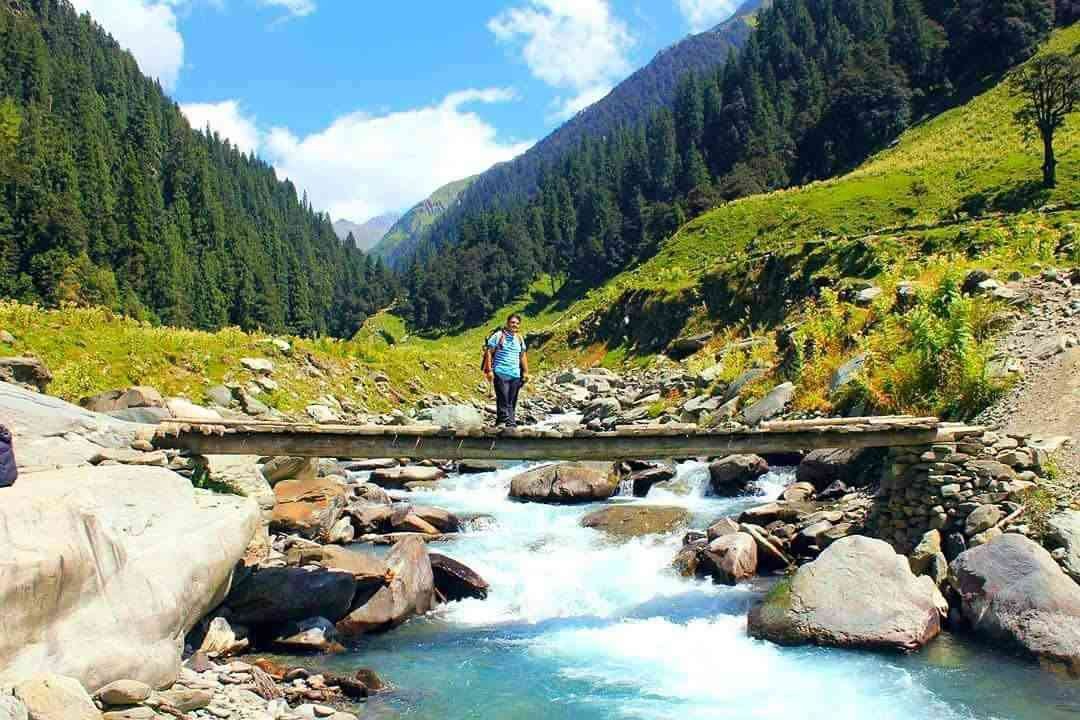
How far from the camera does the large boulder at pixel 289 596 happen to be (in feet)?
44.4

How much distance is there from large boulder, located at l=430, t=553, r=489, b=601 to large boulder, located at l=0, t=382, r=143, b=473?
21.4ft

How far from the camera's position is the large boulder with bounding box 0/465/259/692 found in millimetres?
8555

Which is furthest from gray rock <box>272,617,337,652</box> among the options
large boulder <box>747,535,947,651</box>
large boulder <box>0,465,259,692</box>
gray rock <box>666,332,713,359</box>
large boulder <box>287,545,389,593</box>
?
gray rock <box>666,332,713,359</box>

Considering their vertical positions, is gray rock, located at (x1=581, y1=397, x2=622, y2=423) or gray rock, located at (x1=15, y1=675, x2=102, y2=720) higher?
gray rock, located at (x1=581, y1=397, x2=622, y2=423)

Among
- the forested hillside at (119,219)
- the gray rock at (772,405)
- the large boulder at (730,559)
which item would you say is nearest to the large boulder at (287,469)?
the large boulder at (730,559)

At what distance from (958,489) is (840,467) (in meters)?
5.06

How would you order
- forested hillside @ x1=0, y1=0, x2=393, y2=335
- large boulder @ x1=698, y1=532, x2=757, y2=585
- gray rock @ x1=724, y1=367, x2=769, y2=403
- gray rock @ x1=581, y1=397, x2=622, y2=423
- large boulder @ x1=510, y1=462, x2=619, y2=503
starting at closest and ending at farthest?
large boulder @ x1=698, y1=532, x2=757, y2=585
large boulder @ x1=510, y1=462, x2=619, y2=503
gray rock @ x1=724, y1=367, x2=769, y2=403
gray rock @ x1=581, y1=397, x2=622, y2=423
forested hillside @ x1=0, y1=0, x2=393, y2=335

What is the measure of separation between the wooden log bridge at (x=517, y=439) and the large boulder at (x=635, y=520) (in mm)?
4458

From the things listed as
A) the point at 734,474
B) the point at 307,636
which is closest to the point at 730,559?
the point at 734,474

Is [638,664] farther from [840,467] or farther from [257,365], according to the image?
[257,365]

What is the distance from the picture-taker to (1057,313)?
806 inches

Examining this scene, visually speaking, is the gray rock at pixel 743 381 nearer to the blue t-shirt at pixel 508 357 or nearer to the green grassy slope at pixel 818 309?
the green grassy slope at pixel 818 309

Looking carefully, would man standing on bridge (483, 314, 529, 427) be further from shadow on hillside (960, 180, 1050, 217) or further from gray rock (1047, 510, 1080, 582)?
shadow on hillside (960, 180, 1050, 217)

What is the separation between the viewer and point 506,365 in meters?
16.6
